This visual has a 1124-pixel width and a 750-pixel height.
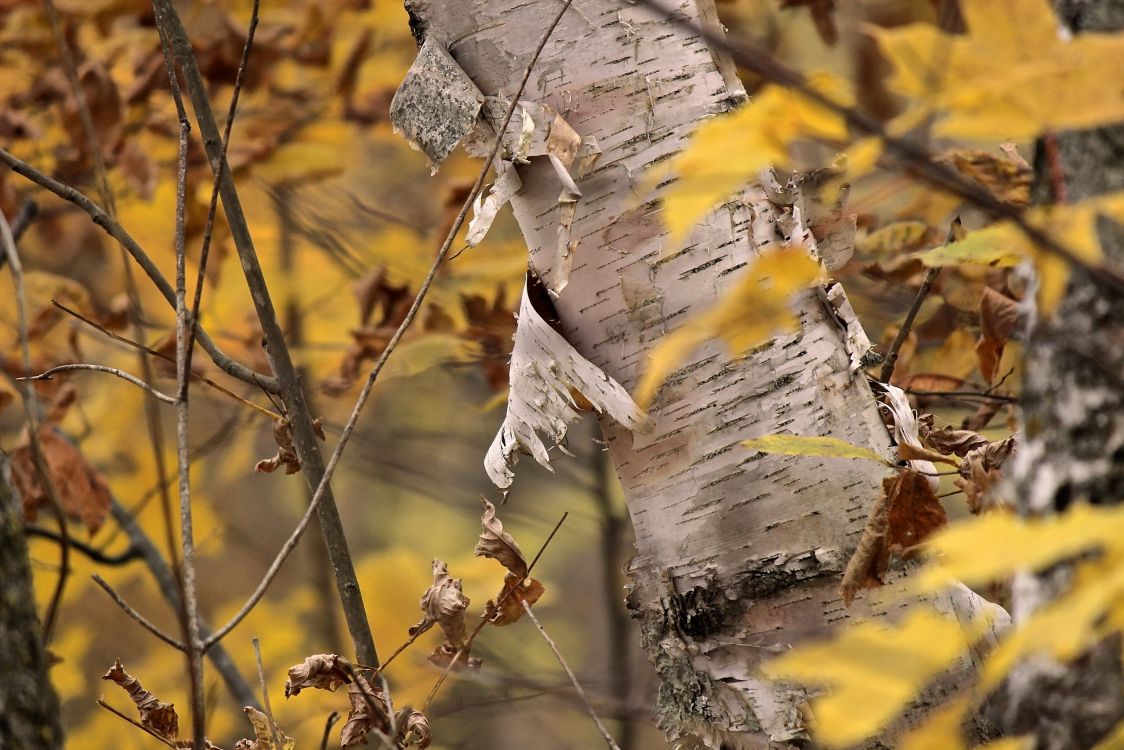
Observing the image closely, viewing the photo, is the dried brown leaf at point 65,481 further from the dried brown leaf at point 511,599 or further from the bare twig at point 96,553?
the dried brown leaf at point 511,599

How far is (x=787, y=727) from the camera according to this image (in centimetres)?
108

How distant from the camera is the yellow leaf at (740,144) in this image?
18.9 inches

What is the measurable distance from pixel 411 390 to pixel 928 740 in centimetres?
421

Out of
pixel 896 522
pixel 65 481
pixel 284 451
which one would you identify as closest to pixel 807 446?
pixel 896 522

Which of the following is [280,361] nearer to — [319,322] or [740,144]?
[740,144]

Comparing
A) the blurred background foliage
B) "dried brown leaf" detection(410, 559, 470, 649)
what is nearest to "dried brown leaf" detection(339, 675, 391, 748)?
"dried brown leaf" detection(410, 559, 470, 649)

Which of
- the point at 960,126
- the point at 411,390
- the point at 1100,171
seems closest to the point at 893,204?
the point at 1100,171

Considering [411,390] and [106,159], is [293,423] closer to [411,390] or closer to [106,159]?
[106,159]

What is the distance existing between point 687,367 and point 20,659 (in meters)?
0.76

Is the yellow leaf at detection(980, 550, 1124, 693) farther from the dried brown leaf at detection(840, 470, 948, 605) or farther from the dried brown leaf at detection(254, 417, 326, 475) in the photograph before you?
the dried brown leaf at detection(254, 417, 326, 475)

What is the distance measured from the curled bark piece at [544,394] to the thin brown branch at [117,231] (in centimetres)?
34

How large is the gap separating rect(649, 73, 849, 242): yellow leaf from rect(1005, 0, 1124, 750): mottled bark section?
0.67 ft

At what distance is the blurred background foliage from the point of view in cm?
229

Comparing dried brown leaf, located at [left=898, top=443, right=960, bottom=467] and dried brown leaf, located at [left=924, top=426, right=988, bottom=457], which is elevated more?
dried brown leaf, located at [left=898, top=443, right=960, bottom=467]
